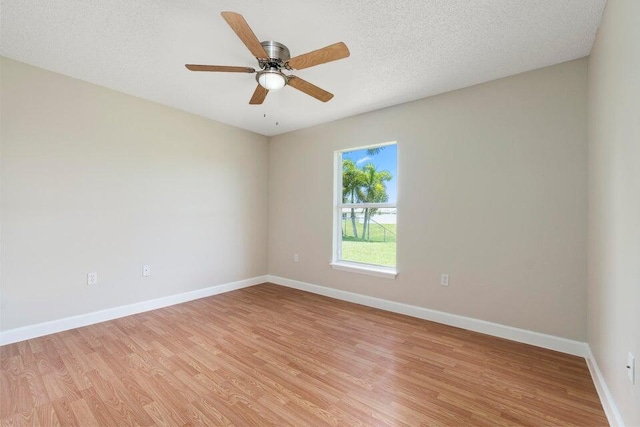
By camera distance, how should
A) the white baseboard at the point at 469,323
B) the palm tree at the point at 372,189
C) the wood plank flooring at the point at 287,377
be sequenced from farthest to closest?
the palm tree at the point at 372,189
the white baseboard at the point at 469,323
the wood plank flooring at the point at 287,377

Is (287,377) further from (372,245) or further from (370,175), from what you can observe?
(370,175)

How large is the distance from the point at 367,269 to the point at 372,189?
1.06m

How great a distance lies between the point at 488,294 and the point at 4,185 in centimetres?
450

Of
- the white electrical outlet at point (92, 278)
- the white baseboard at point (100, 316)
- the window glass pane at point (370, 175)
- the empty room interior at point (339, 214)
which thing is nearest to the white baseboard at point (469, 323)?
the empty room interior at point (339, 214)

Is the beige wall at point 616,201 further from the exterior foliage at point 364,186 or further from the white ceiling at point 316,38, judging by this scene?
the exterior foliage at point 364,186

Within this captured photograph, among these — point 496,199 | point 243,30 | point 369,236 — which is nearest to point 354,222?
point 369,236

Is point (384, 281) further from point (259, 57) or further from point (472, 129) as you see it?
point (259, 57)

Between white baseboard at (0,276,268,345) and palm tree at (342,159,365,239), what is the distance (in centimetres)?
211

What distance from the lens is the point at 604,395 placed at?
169cm

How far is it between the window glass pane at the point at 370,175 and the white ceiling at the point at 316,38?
2.85 ft

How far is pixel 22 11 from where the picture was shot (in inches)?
73.9

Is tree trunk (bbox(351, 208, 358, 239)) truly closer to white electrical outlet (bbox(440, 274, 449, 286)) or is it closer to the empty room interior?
the empty room interior

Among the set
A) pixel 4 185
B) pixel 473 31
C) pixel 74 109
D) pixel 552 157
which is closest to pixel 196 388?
pixel 4 185

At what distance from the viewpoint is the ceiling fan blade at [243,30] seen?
1504 mm
